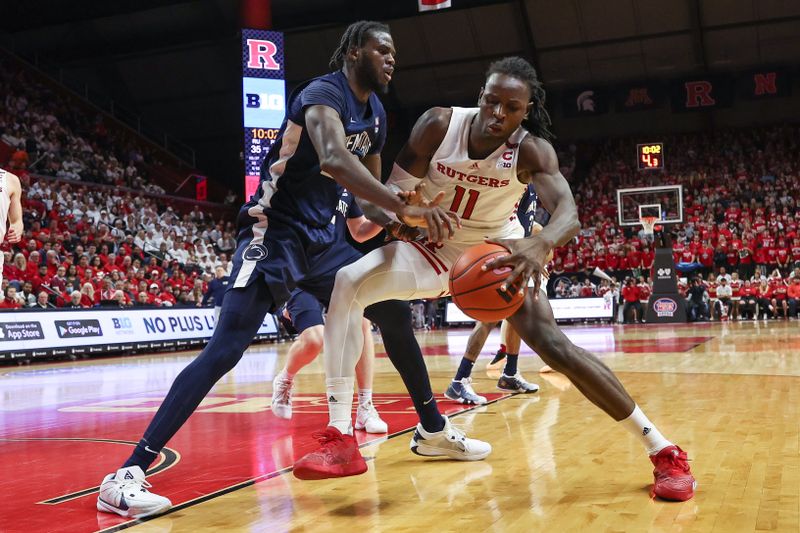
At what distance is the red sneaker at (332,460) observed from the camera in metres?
3.41

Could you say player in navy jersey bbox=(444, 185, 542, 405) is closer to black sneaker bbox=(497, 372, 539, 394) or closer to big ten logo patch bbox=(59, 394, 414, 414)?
black sneaker bbox=(497, 372, 539, 394)

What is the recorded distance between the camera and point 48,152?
2278 cm

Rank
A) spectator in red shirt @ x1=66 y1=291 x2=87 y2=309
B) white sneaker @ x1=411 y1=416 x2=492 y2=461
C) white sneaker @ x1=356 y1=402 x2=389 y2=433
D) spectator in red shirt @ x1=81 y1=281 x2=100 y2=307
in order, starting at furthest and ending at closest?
spectator in red shirt @ x1=81 y1=281 x2=100 y2=307 → spectator in red shirt @ x1=66 y1=291 x2=87 y2=309 → white sneaker @ x1=356 y1=402 x2=389 y2=433 → white sneaker @ x1=411 y1=416 x2=492 y2=461

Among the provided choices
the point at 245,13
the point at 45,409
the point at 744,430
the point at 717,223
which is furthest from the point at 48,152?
the point at 744,430

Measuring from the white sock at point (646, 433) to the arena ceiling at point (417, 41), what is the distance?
2240 centimetres

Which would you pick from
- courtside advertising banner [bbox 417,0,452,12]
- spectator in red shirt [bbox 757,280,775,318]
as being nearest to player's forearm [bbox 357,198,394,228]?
courtside advertising banner [bbox 417,0,452,12]

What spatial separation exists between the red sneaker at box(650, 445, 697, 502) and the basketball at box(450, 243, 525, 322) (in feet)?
2.73

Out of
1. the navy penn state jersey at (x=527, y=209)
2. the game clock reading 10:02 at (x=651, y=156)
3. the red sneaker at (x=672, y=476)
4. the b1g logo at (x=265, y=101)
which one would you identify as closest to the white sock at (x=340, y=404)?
the red sneaker at (x=672, y=476)

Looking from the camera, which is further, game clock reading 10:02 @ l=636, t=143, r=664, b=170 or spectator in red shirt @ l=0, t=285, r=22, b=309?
game clock reading 10:02 @ l=636, t=143, r=664, b=170

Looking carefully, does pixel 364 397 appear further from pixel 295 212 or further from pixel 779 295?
pixel 779 295

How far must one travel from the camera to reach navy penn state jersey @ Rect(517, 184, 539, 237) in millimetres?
6598

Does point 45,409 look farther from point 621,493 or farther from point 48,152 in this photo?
point 48,152

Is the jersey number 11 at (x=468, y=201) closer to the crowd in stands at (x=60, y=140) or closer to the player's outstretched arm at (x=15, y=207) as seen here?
the player's outstretched arm at (x=15, y=207)

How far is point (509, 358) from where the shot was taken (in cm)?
707
